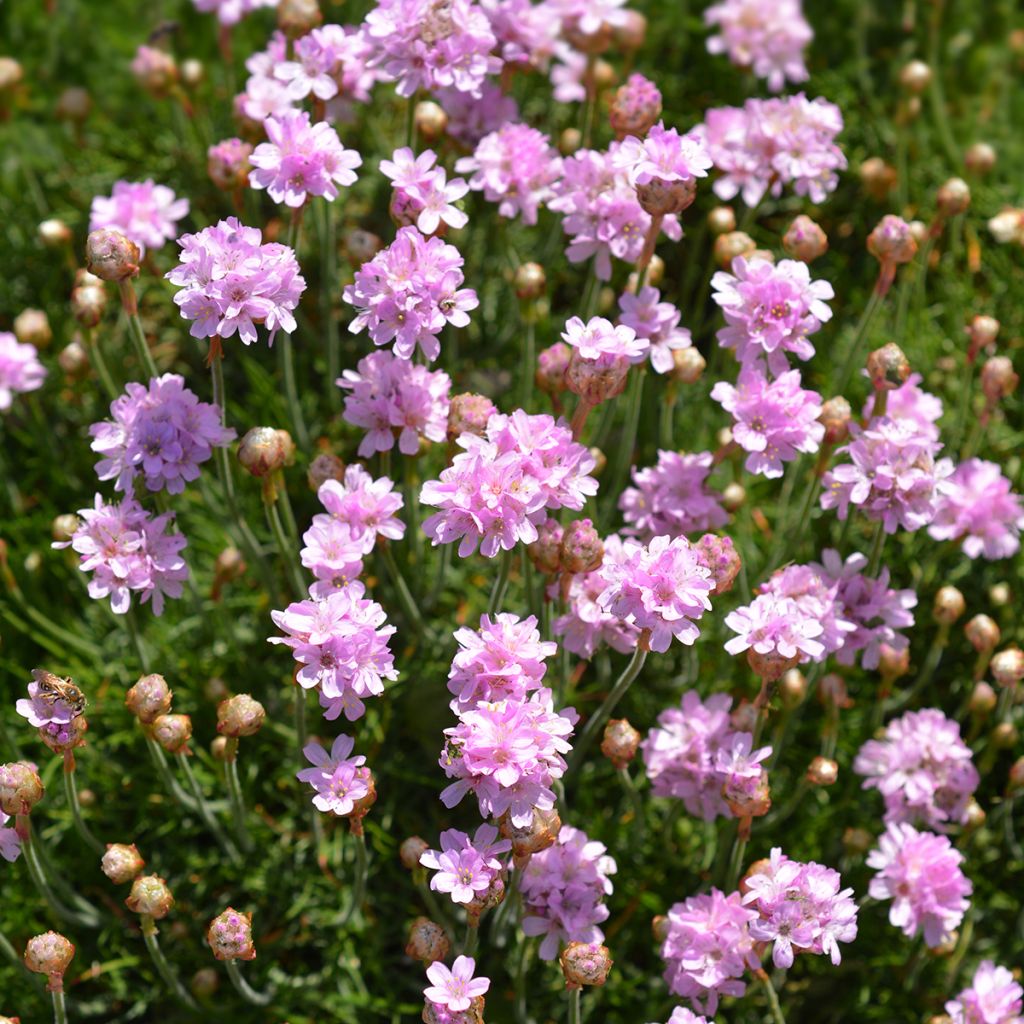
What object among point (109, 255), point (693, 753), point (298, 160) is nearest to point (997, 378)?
point (693, 753)

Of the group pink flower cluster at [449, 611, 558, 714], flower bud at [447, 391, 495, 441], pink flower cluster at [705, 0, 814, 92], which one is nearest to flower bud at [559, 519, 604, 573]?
pink flower cluster at [449, 611, 558, 714]

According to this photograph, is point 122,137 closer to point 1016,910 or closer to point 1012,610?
point 1012,610

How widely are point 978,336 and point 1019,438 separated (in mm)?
669

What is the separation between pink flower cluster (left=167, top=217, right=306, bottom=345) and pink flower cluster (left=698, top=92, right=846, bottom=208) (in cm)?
139

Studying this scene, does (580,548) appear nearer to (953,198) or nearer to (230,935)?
(230,935)

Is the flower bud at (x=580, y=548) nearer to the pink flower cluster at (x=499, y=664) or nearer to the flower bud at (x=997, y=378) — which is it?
the pink flower cluster at (x=499, y=664)

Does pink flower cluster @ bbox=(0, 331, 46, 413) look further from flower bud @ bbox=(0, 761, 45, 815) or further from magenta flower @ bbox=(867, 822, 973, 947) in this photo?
magenta flower @ bbox=(867, 822, 973, 947)

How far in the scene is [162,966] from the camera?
9.95 ft

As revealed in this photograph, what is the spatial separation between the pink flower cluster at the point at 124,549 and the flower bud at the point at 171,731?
0.92 feet

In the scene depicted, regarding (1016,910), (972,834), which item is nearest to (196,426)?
(972,834)

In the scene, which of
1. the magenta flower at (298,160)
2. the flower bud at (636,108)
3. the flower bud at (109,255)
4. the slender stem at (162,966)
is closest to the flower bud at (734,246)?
the flower bud at (636,108)

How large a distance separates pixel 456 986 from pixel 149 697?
2.82ft

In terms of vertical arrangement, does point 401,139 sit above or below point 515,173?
below

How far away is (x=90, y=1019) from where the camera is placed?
3514 mm
